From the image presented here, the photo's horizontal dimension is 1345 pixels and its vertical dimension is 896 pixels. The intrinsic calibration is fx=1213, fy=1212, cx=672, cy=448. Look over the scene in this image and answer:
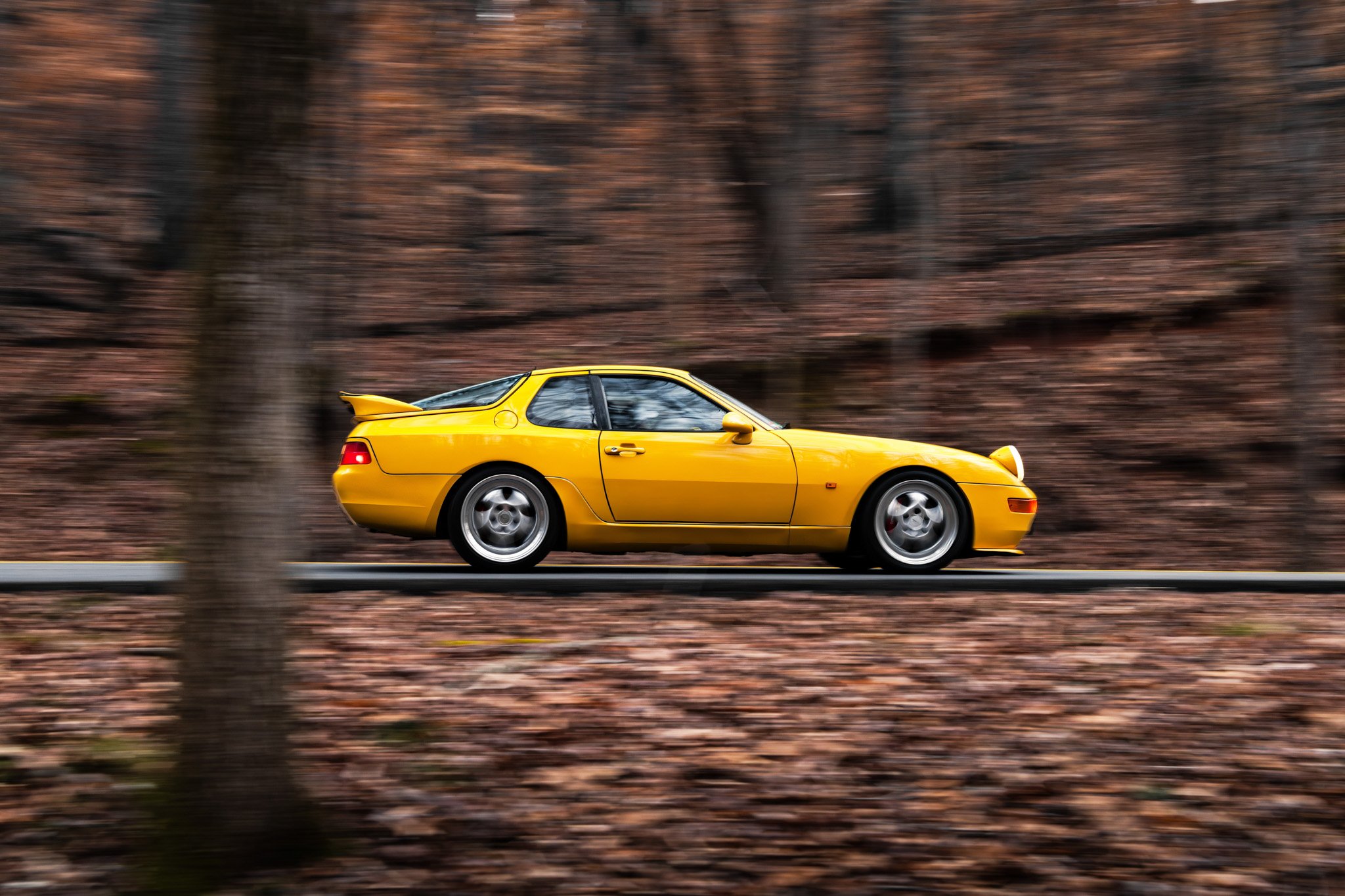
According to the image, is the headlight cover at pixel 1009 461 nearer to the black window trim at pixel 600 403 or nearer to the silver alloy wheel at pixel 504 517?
the black window trim at pixel 600 403

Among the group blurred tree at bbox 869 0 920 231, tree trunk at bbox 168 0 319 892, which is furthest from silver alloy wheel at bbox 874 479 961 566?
blurred tree at bbox 869 0 920 231

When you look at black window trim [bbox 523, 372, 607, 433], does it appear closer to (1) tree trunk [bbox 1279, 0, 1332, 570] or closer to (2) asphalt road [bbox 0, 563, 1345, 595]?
(2) asphalt road [bbox 0, 563, 1345, 595]

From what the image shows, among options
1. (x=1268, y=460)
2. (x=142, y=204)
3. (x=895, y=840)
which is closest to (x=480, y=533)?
(x=895, y=840)

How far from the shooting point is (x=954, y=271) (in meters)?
19.5

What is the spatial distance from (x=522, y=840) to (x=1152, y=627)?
14.0 ft

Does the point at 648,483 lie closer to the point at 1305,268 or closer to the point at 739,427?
the point at 739,427

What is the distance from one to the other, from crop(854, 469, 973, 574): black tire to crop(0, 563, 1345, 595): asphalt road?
0.54 ft

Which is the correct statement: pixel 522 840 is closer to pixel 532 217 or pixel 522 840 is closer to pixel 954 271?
pixel 954 271

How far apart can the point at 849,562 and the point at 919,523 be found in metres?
1.04

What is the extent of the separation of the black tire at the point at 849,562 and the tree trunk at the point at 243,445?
6.14 meters

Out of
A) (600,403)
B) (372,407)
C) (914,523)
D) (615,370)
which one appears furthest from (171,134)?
(914,523)

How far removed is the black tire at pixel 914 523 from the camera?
8.84m

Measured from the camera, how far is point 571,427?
8.87 metres

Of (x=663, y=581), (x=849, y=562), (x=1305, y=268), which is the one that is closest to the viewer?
(x=663, y=581)
